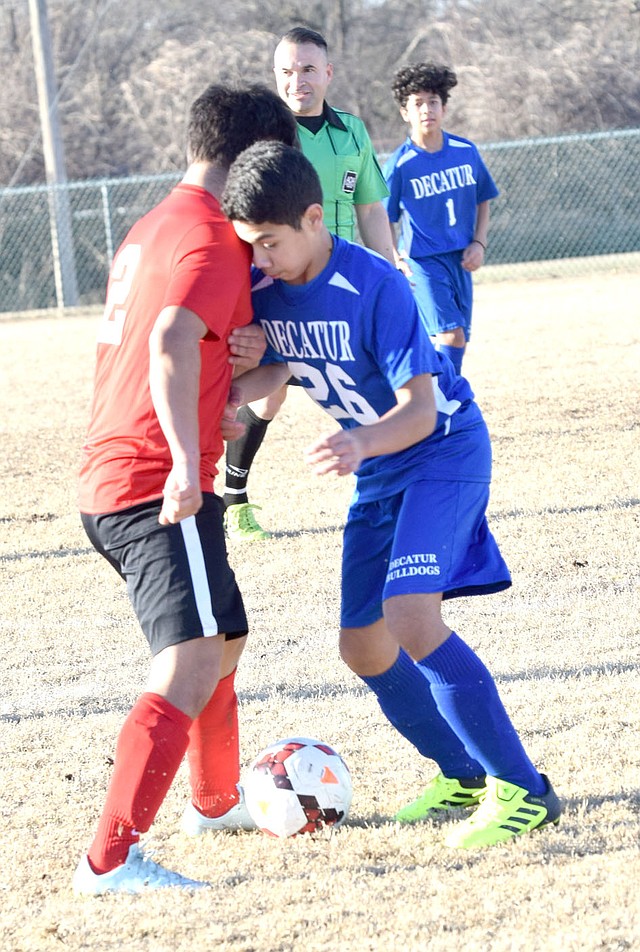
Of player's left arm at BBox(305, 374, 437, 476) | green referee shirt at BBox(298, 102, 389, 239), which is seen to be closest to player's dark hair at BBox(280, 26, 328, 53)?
green referee shirt at BBox(298, 102, 389, 239)

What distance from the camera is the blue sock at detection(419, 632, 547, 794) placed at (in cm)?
292

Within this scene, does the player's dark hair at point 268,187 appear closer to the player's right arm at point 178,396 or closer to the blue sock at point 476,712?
the player's right arm at point 178,396

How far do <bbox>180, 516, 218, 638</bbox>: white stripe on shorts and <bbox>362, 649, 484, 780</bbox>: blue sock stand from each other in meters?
0.66

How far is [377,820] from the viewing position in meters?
3.16

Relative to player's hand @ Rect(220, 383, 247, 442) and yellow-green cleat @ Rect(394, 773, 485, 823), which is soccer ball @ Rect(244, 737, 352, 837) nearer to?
yellow-green cleat @ Rect(394, 773, 485, 823)

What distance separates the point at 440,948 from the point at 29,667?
96.7 inches

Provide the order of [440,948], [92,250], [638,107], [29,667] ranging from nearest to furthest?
[440,948], [29,667], [92,250], [638,107]

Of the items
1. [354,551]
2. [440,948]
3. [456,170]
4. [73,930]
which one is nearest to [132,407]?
[354,551]

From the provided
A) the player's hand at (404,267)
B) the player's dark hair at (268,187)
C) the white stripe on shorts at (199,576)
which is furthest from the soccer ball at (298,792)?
the player's hand at (404,267)

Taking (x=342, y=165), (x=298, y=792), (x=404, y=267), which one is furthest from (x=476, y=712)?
(x=404, y=267)

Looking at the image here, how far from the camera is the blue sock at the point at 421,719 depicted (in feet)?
10.5

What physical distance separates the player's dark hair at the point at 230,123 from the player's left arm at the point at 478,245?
468 cm

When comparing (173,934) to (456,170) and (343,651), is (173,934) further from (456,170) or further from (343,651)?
(456,170)

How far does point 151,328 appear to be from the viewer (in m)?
2.80
